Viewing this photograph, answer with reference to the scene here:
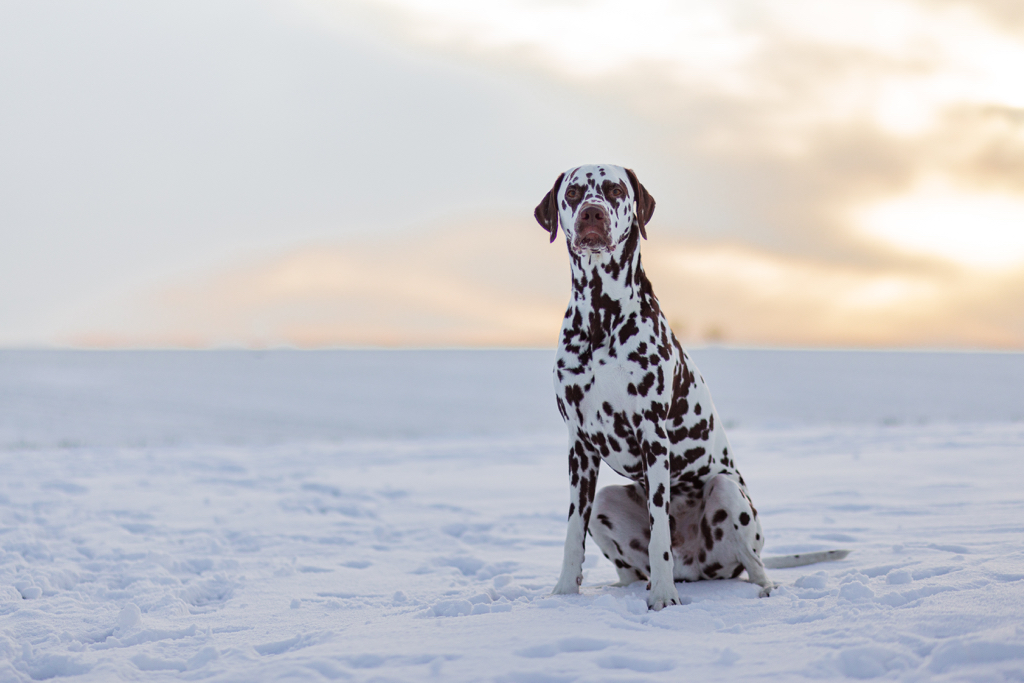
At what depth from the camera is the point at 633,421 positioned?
12.1 ft

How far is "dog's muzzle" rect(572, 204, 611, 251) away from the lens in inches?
143

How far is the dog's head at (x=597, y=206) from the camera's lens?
3652 millimetres

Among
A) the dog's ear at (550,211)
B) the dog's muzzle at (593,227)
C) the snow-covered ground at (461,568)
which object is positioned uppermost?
the dog's ear at (550,211)

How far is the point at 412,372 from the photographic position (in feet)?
111

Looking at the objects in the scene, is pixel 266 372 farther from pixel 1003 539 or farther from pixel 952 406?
pixel 1003 539

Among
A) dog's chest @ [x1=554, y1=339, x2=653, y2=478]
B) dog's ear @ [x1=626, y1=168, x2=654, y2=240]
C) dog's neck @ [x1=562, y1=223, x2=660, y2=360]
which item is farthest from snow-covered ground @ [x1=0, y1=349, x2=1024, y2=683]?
dog's ear @ [x1=626, y1=168, x2=654, y2=240]

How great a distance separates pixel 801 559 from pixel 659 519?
1.40 m

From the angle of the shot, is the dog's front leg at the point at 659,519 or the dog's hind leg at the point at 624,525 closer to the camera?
the dog's front leg at the point at 659,519

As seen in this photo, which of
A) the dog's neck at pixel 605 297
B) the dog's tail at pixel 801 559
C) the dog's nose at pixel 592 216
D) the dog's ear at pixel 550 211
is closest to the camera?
the dog's nose at pixel 592 216

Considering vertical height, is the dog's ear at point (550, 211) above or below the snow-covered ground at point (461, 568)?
above

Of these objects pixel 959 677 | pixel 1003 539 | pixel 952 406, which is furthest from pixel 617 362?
pixel 952 406

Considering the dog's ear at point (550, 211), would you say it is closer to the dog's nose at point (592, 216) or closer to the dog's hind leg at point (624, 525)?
the dog's nose at point (592, 216)

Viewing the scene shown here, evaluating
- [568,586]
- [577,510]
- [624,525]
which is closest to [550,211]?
[577,510]

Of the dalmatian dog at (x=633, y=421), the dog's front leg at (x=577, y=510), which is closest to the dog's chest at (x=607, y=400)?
the dalmatian dog at (x=633, y=421)
